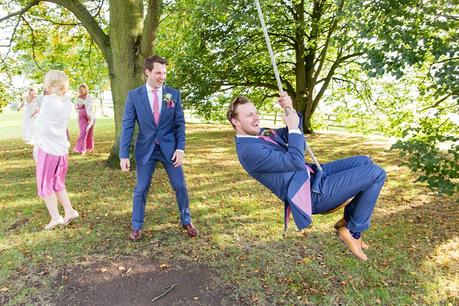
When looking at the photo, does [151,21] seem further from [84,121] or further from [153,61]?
[84,121]

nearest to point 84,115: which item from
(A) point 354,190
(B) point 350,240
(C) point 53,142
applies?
(C) point 53,142

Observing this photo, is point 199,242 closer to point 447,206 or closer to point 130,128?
point 130,128

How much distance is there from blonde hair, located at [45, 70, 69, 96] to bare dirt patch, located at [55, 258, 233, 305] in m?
2.19

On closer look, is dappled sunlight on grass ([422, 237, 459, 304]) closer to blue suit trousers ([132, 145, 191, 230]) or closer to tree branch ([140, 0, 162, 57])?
blue suit trousers ([132, 145, 191, 230])

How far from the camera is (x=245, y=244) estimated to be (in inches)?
190

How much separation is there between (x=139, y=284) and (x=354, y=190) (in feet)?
7.96

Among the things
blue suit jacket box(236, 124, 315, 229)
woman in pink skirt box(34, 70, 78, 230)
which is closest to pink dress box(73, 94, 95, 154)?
woman in pink skirt box(34, 70, 78, 230)

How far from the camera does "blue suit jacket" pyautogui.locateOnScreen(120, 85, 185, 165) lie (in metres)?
4.45

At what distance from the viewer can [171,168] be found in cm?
462

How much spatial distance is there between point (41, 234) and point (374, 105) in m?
12.6

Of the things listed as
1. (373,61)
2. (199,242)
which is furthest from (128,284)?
(373,61)

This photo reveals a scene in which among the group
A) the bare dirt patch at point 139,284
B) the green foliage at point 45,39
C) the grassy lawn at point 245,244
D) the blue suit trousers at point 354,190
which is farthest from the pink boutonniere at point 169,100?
the green foliage at point 45,39

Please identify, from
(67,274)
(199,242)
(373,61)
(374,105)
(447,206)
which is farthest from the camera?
(374,105)

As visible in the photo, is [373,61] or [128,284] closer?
[128,284]
